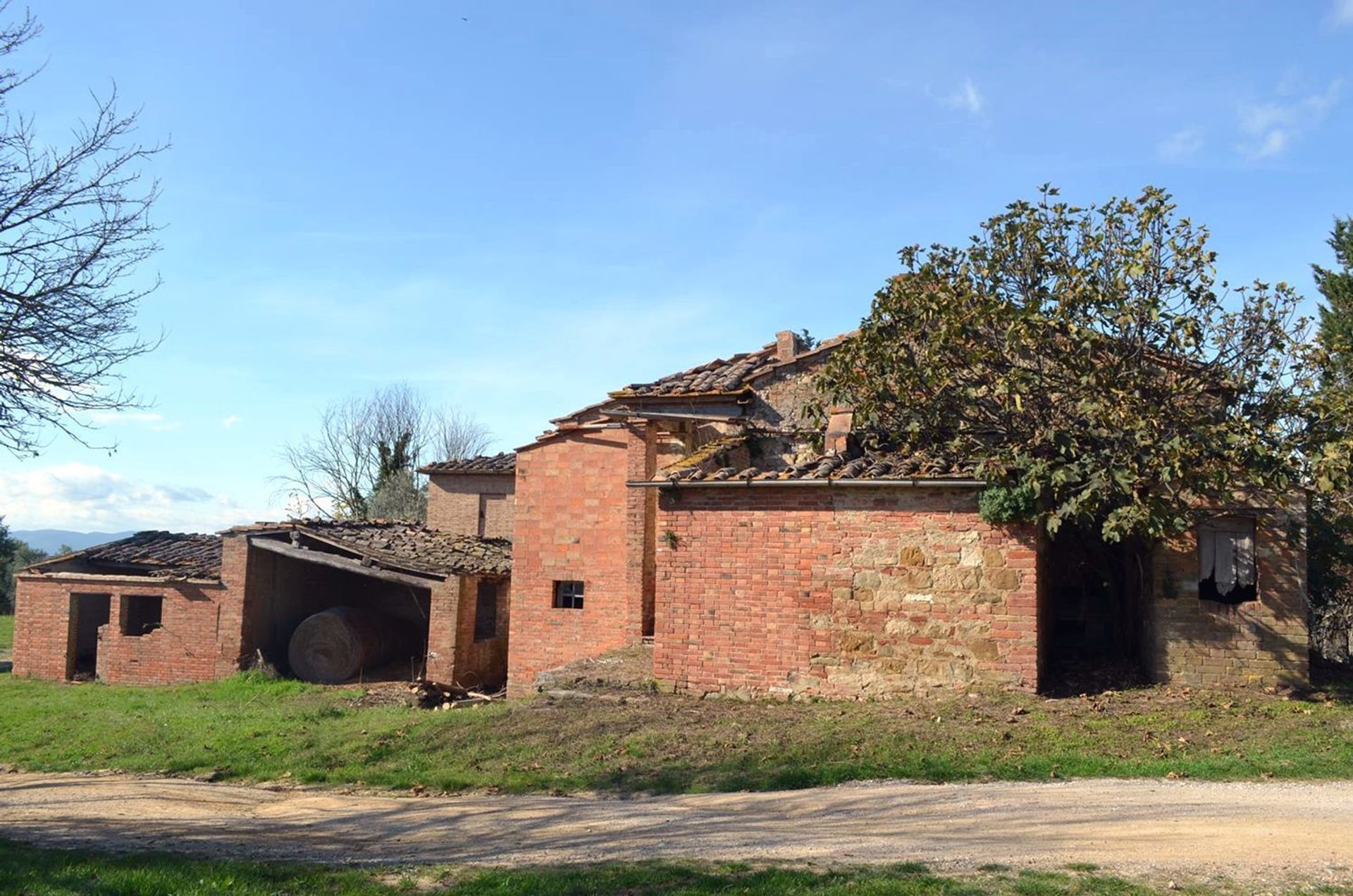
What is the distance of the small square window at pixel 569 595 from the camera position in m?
18.4

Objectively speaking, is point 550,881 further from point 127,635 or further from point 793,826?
point 127,635

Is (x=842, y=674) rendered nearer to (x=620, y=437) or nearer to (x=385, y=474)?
(x=620, y=437)

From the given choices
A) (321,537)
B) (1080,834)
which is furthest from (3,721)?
(1080,834)

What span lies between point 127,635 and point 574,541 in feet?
38.4

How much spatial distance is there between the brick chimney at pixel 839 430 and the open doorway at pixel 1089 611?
3244 millimetres

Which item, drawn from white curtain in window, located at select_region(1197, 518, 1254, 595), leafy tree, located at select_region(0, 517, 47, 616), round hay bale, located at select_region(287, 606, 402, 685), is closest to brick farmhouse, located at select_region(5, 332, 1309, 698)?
white curtain in window, located at select_region(1197, 518, 1254, 595)

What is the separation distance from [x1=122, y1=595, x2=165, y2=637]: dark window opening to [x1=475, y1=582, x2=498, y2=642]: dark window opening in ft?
23.9

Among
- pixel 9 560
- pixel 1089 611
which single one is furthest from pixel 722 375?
pixel 9 560

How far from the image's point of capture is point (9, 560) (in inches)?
1745

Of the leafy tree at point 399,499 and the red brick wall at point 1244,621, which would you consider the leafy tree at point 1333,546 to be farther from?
the leafy tree at point 399,499

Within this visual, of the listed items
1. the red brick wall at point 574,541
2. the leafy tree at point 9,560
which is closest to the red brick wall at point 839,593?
the red brick wall at point 574,541

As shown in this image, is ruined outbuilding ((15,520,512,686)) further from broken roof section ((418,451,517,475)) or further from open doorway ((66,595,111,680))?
broken roof section ((418,451,517,475))

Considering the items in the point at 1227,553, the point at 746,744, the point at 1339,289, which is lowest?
the point at 746,744

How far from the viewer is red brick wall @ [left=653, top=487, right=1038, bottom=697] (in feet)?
42.8
